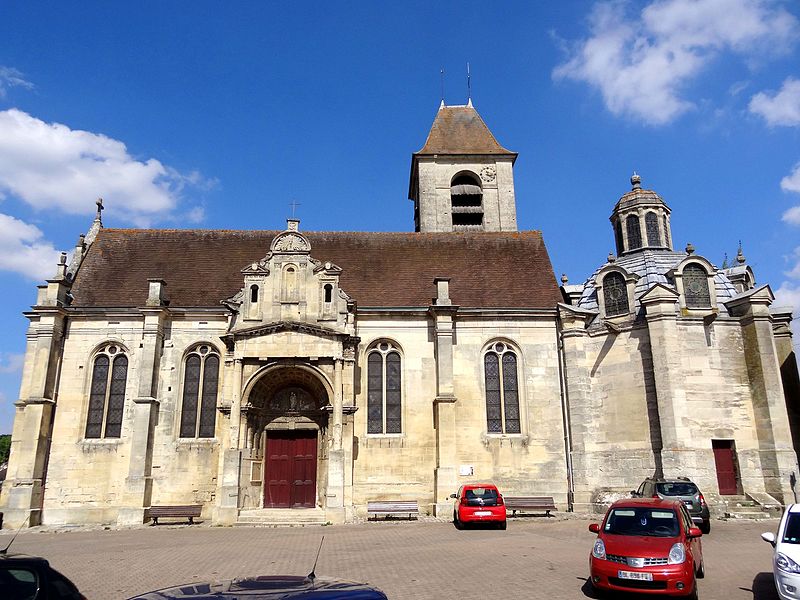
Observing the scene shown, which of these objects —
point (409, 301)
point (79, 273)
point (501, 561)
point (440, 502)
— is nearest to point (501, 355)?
point (409, 301)

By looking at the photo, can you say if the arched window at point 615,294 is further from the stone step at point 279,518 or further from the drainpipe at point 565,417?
the stone step at point 279,518

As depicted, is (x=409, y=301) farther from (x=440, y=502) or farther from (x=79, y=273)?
(x=79, y=273)

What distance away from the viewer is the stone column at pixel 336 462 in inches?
779

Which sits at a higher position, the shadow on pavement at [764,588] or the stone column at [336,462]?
the stone column at [336,462]

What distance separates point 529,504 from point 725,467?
23.6 feet

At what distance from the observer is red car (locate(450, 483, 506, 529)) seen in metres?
18.2

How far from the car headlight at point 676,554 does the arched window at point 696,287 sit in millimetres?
15788

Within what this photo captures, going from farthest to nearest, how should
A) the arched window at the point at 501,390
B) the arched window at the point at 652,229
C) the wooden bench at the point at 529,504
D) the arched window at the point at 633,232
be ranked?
the arched window at the point at 633,232
the arched window at the point at 652,229
the arched window at the point at 501,390
the wooden bench at the point at 529,504

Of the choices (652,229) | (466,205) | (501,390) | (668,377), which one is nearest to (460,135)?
(466,205)

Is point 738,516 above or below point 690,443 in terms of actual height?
below

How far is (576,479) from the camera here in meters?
21.7

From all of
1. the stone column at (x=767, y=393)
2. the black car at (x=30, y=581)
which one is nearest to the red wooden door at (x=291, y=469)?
the stone column at (x=767, y=393)

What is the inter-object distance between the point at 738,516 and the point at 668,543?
1321cm

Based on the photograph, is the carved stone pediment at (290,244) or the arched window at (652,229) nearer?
the carved stone pediment at (290,244)
